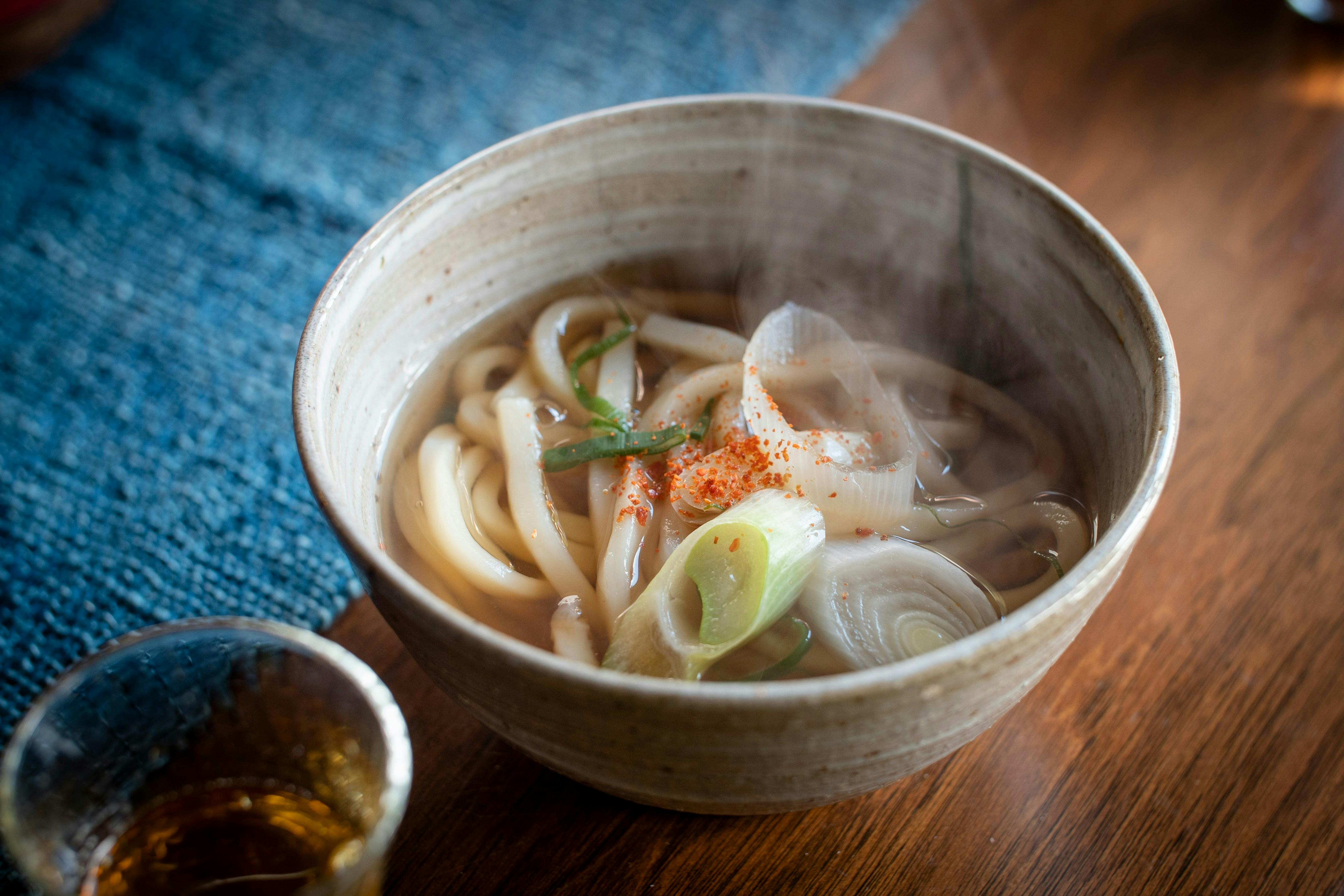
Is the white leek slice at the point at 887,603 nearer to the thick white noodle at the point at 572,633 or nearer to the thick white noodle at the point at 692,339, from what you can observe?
the thick white noodle at the point at 572,633

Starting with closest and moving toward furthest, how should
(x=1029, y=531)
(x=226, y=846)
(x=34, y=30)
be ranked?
(x=226, y=846)
(x=1029, y=531)
(x=34, y=30)

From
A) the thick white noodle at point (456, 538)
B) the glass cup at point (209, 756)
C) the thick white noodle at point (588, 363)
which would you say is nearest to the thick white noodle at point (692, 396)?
the thick white noodle at point (588, 363)

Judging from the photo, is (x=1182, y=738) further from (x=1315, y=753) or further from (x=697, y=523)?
(x=697, y=523)

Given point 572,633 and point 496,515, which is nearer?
point 572,633

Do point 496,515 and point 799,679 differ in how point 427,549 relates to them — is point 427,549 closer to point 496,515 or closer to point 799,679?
point 496,515

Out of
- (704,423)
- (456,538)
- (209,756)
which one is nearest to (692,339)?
(704,423)

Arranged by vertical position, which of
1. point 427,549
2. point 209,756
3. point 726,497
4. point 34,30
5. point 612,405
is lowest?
point 34,30
